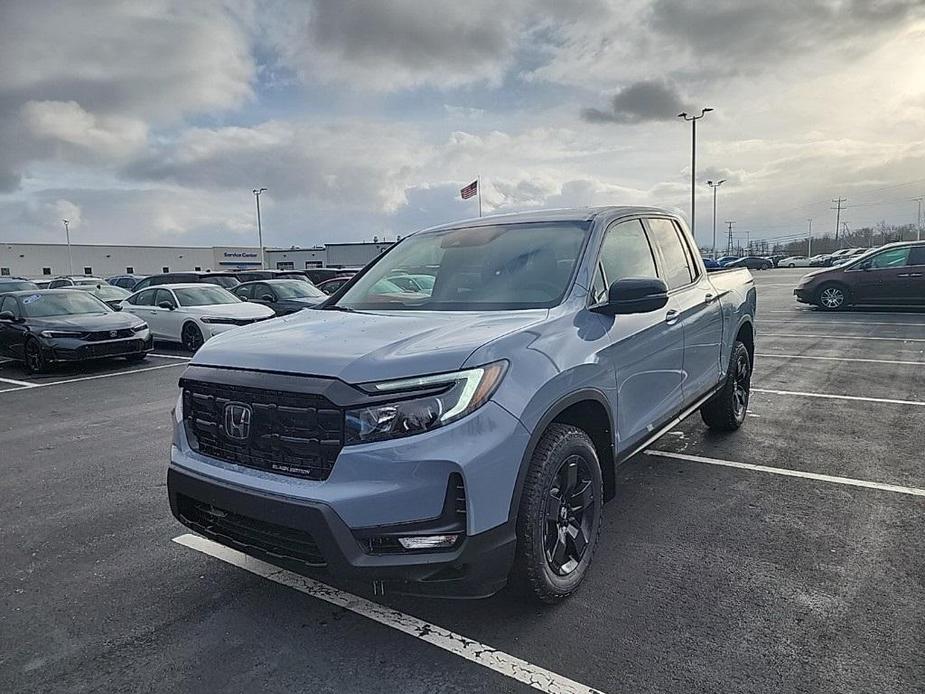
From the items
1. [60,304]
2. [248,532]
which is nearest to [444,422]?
[248,532]

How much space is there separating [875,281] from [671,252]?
1442 centimetres

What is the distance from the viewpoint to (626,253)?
4.11 metres

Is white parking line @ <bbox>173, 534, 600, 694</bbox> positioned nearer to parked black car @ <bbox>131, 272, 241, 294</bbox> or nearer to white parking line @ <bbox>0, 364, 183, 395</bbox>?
white parking line @ <bbox>0, 364, 183, 395</bbox>

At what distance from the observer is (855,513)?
13.3 ft

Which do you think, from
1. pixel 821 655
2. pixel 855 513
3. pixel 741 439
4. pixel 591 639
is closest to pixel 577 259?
pixel 591 639

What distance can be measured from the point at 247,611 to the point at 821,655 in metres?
2.53

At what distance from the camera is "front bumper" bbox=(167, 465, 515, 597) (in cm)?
246

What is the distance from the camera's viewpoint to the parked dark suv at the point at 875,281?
51.3ft

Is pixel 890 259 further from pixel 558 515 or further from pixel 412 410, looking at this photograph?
pixel 412 410

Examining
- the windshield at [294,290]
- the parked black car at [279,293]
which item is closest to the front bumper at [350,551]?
the parked black car at [279,293]

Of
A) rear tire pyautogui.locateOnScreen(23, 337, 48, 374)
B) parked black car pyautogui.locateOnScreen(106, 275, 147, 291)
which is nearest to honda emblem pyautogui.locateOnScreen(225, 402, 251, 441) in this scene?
rear tire pyautogui.locateOnScreen(23, 337, 48, 374)

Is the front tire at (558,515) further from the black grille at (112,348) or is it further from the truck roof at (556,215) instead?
the black grille at (112,348)

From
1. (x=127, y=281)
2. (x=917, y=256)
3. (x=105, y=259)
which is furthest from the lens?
(x=105, y=259)

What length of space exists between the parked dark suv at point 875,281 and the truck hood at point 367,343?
16.3 m
